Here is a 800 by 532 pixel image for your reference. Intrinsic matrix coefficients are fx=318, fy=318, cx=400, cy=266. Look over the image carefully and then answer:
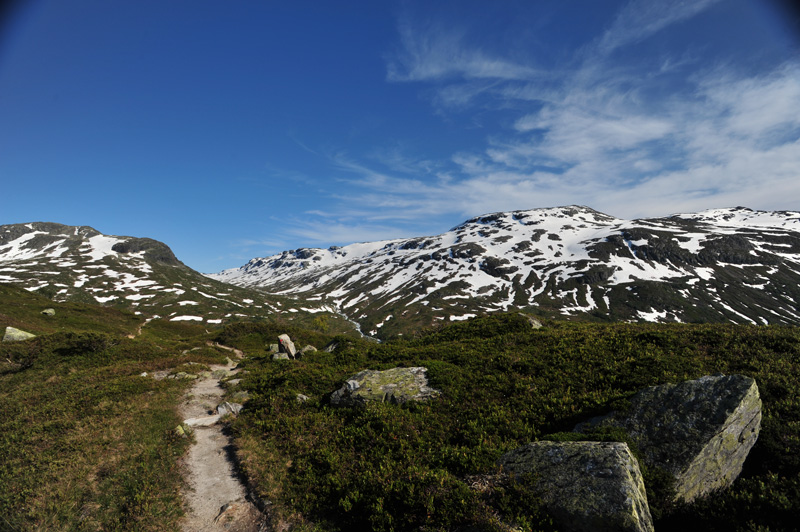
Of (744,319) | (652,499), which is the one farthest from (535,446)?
(744,319)

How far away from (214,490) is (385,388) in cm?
837

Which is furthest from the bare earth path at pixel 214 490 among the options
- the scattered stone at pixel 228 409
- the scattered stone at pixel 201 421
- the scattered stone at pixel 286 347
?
the scattered stone at pixel 286 347

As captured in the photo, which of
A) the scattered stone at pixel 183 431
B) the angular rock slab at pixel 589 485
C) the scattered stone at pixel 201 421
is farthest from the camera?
the scattered stone at pixel 201 421

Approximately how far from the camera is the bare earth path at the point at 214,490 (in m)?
10.2

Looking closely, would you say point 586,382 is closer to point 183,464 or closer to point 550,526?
point 550,526

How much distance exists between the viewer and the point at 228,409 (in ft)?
60.7

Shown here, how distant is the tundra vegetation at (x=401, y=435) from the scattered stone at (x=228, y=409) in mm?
706

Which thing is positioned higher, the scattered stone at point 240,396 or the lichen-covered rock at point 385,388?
the lichen-covered rock at point 385,388

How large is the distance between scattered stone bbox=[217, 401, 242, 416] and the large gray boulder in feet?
61.3

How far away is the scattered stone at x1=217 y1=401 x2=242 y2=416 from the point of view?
18312 mm

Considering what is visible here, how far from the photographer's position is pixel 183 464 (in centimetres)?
1320

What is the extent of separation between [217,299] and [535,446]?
8139 inches

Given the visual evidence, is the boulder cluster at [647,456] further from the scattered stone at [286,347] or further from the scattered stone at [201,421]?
the scattered stone at [286,347]

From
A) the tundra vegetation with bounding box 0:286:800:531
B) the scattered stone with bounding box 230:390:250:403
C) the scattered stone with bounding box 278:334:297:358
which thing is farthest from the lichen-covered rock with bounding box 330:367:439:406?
the scattered stone with bounding box 278:334:297:358
